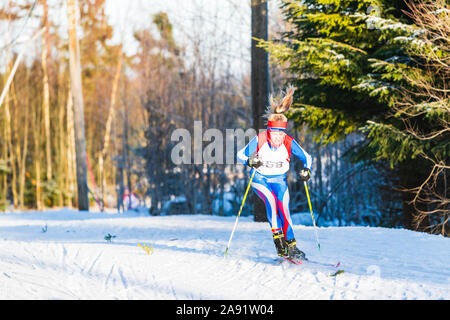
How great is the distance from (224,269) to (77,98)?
1154cm

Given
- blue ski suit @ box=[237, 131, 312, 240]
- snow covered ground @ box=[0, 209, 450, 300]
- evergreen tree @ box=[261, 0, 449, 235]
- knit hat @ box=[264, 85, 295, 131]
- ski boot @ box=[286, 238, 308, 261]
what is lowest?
snow covered ground @ box=[0, 209, 450, 300]

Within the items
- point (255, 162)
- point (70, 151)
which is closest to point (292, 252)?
point (255, 162)

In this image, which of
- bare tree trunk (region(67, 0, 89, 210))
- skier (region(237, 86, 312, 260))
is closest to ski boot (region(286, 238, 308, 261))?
skier (region(237, 86, 312, 260))

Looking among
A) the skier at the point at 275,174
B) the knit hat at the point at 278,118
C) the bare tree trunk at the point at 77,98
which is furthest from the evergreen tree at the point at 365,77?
the bare tree trunk at the point at 77,98

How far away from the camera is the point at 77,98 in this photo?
15078mm

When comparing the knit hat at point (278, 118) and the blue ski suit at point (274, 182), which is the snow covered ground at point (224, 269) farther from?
the knit hat at point (278, 118)

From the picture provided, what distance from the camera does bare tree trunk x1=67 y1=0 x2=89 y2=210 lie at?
593 inches

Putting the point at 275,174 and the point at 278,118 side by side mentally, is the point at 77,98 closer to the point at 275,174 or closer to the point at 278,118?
the point at 278,118

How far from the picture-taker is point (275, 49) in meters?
9.39

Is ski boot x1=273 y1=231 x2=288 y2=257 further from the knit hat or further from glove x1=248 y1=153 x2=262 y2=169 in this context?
the knit hat

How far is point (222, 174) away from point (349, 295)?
13.8m

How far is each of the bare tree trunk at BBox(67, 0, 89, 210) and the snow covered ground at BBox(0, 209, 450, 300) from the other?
7.54 m
